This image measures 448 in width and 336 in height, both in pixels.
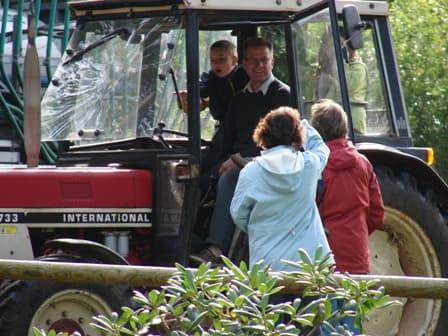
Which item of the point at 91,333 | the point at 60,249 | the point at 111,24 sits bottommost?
the point at 91,333

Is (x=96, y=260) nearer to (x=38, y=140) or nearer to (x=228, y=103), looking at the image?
(x=38, y=140)

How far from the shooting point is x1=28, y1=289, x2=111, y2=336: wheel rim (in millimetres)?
7883

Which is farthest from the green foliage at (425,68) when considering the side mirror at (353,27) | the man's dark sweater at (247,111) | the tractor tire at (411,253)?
the side mirror at (353,27)

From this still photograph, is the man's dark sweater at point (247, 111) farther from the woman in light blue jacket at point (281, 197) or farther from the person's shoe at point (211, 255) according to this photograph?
the woman in light blue jacket at point (281, 197)

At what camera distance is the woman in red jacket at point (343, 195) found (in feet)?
23.6

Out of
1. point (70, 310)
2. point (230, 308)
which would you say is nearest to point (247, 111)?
point (70, 310)

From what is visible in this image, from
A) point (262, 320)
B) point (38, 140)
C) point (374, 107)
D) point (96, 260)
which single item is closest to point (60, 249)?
point (96, 260)

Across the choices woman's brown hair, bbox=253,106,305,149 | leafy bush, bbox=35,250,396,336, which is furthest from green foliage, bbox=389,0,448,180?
leafy bush, bbox=35,250,396,336

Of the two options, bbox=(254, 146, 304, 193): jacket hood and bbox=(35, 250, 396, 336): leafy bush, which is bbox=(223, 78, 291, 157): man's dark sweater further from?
bbox=(35, 250, 396, 336): leafy bush

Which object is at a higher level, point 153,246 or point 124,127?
point 124,127

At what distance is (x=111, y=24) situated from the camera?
8.60m

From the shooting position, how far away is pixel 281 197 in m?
6.79

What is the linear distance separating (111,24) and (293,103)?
4.10 ft

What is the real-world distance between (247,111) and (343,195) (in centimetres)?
135
